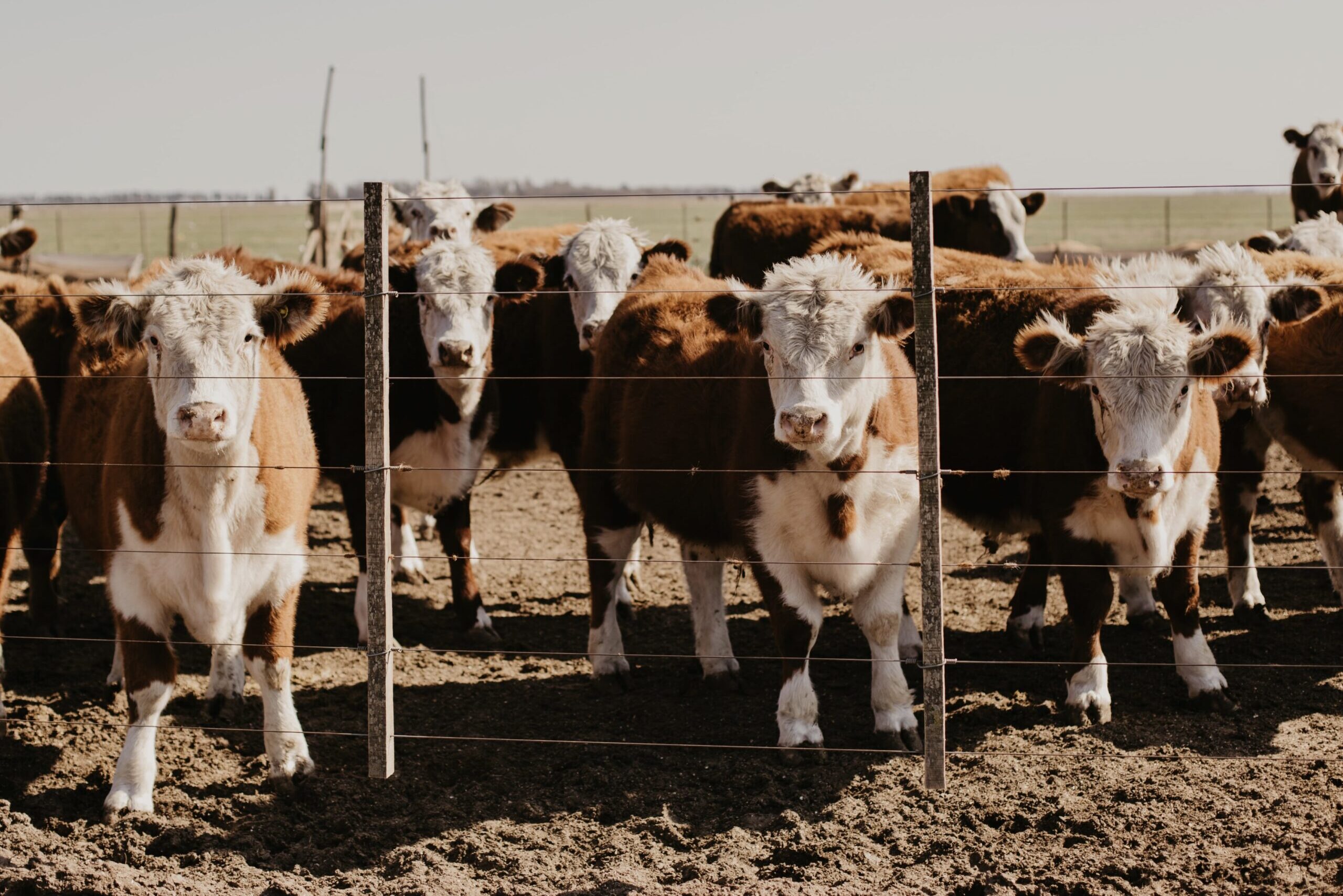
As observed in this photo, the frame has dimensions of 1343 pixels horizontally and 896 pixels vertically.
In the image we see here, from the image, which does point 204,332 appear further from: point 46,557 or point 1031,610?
point 1031,610

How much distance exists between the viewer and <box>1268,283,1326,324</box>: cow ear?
7281mm

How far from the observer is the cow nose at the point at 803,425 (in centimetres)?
539

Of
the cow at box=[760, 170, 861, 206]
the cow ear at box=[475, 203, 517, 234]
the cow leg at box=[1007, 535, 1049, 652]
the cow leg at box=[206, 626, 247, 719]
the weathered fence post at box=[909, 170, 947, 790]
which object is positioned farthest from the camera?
the cow at box=[760, 170, 861, 206]

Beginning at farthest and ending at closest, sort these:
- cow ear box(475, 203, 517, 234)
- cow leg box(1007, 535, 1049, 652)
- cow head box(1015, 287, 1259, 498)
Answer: cow ear box(475, 203, 517, 234) → cow leg box(1007, 535, 1049, 652) → cow head box(1015, 287, 1259, 498)

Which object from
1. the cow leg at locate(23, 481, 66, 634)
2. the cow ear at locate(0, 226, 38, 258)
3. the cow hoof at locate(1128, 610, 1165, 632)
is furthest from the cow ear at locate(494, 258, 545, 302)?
the cow ear at locate(0, 226, 38, 258)

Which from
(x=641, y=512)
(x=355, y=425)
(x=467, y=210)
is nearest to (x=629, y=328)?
(x=641, y=512)

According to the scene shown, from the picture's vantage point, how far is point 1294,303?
7.29m

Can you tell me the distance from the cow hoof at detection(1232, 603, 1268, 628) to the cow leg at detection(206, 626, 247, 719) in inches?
222

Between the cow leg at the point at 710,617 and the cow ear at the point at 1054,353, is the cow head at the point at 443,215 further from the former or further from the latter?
the cow ear at the point at 1054,353

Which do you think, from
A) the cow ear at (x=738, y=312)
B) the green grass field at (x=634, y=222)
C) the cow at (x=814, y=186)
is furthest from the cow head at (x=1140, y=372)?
the green grass field at (x=634, y=222)

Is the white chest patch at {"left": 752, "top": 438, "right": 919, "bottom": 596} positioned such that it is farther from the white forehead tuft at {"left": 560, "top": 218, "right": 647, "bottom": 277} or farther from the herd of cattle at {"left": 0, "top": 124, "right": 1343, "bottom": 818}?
the white forehead tuft at {"left": 560, "top": 218, "right": 647, "bottom": 277}

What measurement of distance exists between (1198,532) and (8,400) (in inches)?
237

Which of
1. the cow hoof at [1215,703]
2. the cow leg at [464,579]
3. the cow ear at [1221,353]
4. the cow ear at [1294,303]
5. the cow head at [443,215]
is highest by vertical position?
the cow head at [443,215]

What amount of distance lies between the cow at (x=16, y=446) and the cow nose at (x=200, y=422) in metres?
1.74
